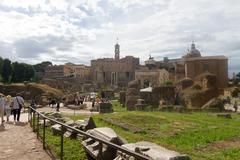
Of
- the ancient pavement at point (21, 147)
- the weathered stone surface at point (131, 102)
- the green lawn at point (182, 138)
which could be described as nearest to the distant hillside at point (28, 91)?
the weathered stone surface at point (131, 102)

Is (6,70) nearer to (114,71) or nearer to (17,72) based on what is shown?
(17,72)

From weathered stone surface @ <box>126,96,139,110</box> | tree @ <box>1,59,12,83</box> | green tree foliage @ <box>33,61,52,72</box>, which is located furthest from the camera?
green tree foliage @ <box>33,61,52,72</box>

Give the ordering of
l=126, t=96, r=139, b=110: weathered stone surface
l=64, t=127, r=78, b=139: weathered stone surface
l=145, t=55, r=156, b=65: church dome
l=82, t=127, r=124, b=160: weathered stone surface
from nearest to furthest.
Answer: l=82, t=127, r=124, b=160: weathered stone surface, l=64, t=127, r=78, b=139: weathered stone surface, l=126, t=96, r=139, b=110: weathered stone surface, l=145, t=55, r=156, b=65: church dome

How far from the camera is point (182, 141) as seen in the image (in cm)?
1454

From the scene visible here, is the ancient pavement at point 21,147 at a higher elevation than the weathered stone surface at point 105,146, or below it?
below

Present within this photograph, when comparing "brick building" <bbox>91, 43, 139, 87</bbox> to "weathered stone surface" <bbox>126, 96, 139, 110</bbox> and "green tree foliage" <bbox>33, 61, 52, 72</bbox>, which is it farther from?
"weathered stone surface" <bbox>126, 96, 139, 110</bbox>

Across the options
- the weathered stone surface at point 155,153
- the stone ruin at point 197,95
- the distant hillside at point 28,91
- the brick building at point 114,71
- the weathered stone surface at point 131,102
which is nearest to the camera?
the weathered stone surface at point 155,153

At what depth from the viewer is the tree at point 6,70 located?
93688mm

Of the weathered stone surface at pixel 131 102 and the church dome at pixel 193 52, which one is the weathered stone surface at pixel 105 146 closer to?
the weathered stone surface at pixel 131 102

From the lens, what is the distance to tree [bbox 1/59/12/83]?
93688mm

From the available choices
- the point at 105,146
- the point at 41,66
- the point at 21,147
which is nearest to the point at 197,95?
the point at 21,147

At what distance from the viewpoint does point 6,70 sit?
9444 centimetres

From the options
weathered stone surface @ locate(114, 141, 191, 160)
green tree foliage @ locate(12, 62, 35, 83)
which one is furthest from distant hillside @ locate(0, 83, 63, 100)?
weathered stone surface @ locate(114, 141, 191, 160)

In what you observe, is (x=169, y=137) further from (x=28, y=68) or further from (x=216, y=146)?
(x=28, y=68)
